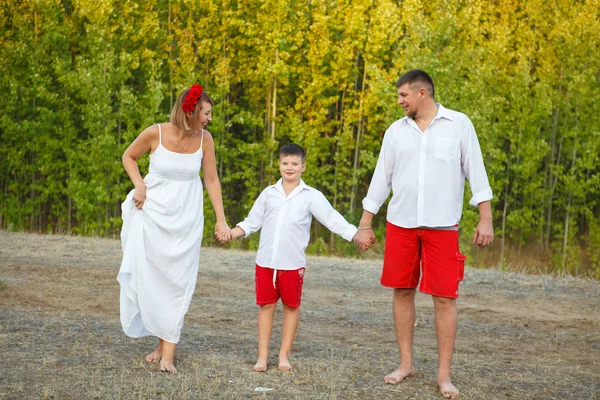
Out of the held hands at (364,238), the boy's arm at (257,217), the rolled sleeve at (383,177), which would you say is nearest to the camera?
the rolled sleeve at (383,177)

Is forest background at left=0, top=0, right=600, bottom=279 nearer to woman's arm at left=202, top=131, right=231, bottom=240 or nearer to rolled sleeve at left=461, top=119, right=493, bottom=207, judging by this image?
woman's arm at left=202, top=131, right=231, bottom=240

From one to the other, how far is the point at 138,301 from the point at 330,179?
61.3 feet

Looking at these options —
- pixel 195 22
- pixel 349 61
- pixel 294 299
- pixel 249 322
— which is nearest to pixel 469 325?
pixel 249 322

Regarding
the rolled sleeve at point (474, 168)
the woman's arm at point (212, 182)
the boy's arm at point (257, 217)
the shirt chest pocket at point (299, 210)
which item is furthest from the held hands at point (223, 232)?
the rolled sleeve at point (474, 168)

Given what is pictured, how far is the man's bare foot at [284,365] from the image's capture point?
614 centimetres

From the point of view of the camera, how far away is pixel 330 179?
969 inches

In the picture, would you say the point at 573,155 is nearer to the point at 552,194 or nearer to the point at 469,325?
the point at 552,194

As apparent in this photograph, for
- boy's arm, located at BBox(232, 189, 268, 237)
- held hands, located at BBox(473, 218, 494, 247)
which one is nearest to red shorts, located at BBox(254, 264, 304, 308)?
boy's arm, located at BBox(232, 189, 268, 237)

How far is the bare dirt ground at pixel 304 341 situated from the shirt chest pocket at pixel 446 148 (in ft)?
5.22

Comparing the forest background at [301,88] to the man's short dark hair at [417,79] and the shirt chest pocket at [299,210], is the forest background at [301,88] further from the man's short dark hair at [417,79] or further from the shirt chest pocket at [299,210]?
the man's short dark hair at [417,79]

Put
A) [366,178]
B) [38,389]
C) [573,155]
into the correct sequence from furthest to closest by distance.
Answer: [366,178], [573,155], [38,389]

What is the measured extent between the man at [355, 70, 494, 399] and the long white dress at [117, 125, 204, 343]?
1.48 m

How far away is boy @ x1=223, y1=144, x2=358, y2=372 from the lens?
607cm

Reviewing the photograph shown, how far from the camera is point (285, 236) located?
20.0 feet
